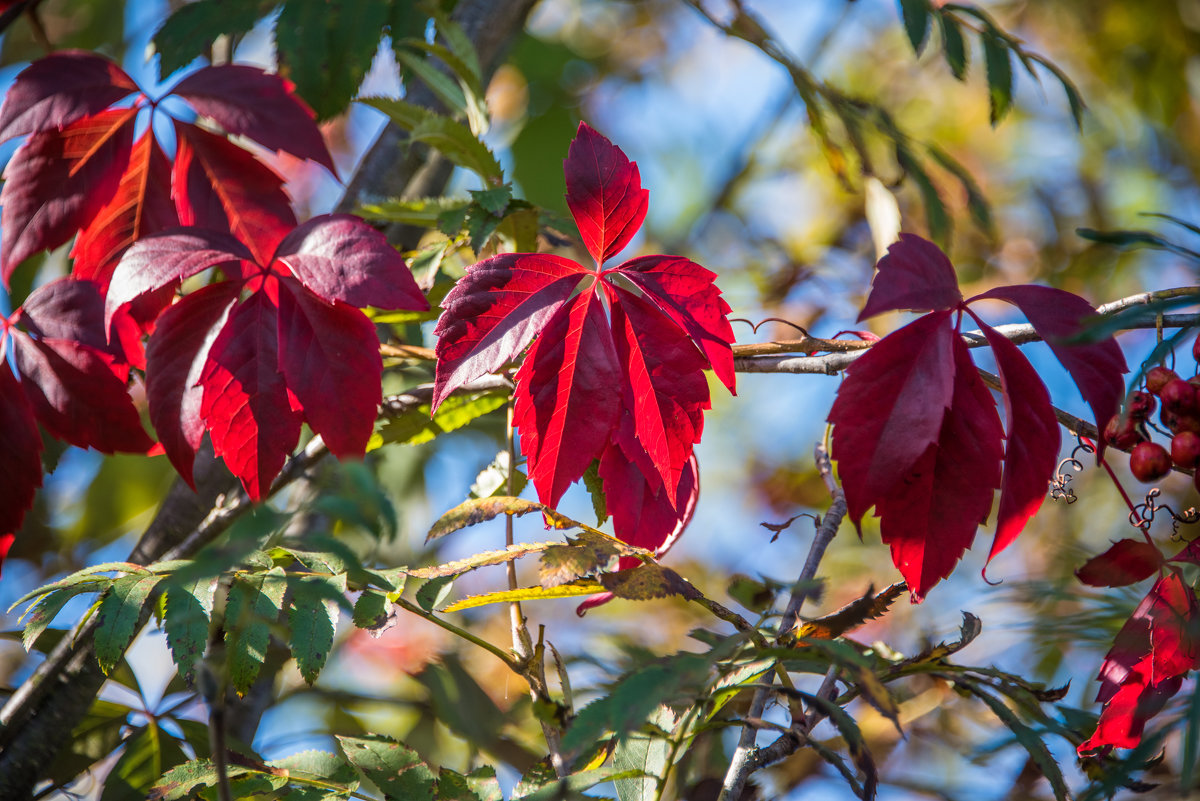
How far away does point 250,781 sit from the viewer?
1.77 ft

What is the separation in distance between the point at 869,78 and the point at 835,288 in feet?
2.07

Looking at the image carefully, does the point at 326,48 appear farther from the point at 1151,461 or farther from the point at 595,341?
the point at 1151,461

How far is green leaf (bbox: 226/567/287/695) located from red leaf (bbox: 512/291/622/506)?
0.18 meters

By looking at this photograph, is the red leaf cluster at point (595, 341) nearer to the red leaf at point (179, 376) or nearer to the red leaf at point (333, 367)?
the red leaf at point (333, 367)

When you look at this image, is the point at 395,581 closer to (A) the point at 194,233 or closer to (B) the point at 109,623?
(B) the point at 109,623

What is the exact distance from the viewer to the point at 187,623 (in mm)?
520

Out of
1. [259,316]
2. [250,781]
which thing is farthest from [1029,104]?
[250,781]

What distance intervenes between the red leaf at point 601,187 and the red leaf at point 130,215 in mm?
369

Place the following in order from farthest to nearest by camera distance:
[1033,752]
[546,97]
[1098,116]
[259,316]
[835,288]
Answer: [1098,116] < [835,288] < [546,97] < [259,316] < [1033,752]

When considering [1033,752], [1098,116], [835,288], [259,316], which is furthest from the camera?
[1098,116]

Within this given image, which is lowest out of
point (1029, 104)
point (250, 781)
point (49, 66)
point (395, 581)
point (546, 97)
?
point (250, 781)

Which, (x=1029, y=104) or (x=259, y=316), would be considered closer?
(x=259, y=316)

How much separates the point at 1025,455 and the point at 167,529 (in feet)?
2.48

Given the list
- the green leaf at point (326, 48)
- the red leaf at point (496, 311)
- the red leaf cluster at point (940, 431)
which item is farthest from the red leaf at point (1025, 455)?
the green leaf at point (326, 48)
